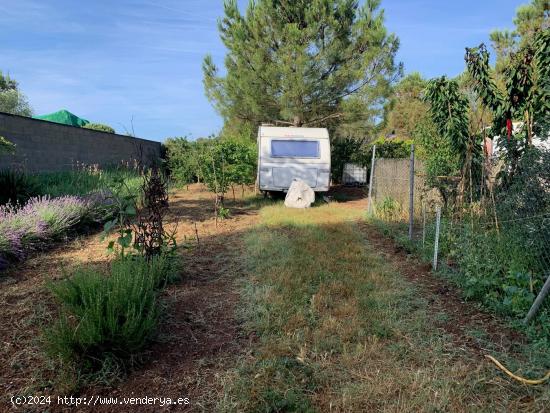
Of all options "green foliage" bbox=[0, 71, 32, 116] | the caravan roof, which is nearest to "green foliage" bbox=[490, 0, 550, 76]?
the caravan roof

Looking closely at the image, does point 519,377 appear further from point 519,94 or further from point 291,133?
point 291,133

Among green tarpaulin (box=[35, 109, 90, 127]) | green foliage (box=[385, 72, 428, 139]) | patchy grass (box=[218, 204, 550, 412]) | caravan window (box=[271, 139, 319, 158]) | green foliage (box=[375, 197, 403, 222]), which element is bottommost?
patchy grass (box=[218, 204, 550, 412])

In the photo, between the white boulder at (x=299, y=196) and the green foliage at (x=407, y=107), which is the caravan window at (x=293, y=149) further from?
the green foliage at (x=407, y=107)

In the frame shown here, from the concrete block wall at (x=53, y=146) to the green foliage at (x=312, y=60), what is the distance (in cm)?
519

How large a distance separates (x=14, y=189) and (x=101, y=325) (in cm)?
622

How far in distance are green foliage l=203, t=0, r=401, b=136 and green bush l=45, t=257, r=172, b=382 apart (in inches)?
502

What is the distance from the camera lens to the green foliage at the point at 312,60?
49.3 feet

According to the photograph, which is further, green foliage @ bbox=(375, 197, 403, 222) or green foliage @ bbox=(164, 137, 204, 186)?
green foliage @ bbox=(164, 137, 204, 186)

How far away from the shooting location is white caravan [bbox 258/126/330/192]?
39.2 feet

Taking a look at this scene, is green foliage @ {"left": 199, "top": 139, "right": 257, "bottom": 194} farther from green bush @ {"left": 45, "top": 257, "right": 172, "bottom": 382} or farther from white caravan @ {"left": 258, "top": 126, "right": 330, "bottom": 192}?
green bush @ {"left": 45, "top": 257, "right": 172, "bottom": 382}

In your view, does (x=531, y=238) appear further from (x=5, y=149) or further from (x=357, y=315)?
(x=5, y=149)

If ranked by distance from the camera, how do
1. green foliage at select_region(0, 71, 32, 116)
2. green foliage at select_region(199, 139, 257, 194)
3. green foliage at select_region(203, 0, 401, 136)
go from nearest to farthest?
green foliage at select_region(199, 139, 257, 194) → green foliage at select_region(203, 0, 401, 136) → green foliage at select_region(0, 71, 32, 116)

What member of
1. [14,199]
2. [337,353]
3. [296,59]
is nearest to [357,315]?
[337,353]

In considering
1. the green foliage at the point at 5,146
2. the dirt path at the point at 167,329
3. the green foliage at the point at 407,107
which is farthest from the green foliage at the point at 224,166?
the green foliage at the point at 407,107
